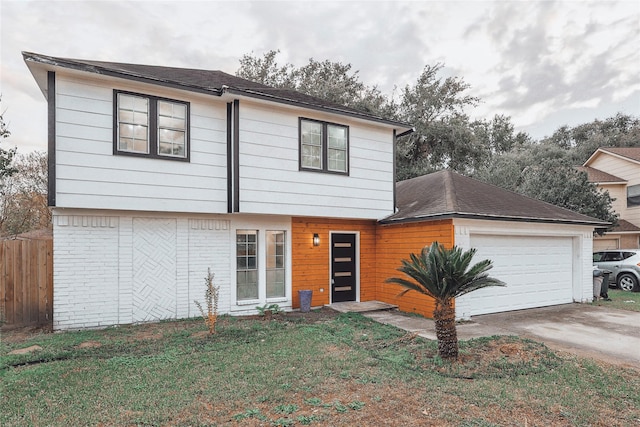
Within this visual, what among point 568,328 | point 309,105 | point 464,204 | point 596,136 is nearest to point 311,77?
point 309,105

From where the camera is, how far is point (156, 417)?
3479 mm

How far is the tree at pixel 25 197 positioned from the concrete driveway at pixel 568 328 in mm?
15658

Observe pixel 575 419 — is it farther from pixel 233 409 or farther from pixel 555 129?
pixel 555 129

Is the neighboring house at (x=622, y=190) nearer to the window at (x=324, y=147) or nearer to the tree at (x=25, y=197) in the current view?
the window at (x=324, y=147)

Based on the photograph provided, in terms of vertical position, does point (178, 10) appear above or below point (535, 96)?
below

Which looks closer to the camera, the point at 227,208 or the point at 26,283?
the point at 26,283

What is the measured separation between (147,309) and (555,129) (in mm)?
42607

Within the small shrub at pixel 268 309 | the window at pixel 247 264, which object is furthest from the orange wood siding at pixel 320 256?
the window at pixel 247 264

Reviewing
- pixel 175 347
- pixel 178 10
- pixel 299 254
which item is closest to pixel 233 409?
pixel 175 347

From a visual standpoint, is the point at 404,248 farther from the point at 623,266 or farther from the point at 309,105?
the point at 623,266

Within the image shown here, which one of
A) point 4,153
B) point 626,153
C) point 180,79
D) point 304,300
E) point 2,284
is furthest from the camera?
point 626,153

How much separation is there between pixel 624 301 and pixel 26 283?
1595 centimetres

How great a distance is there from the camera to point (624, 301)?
35.3 ft

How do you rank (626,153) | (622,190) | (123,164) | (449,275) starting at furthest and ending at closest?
(626,153) < (622,190) < (123,164) < (449,275)
